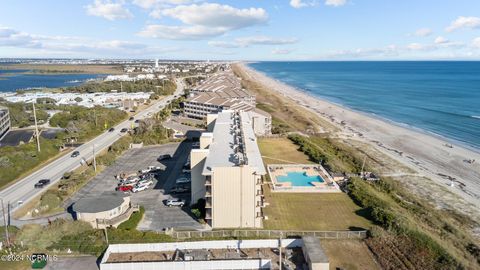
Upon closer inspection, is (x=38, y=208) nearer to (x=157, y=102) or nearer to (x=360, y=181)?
(x=360, y=181)

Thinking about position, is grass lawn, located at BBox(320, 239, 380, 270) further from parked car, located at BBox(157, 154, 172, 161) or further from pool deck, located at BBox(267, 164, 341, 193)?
parked car, located at BBox(157, 154, 172, 161)

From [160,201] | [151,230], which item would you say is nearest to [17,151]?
[160,201]

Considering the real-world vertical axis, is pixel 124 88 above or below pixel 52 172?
above

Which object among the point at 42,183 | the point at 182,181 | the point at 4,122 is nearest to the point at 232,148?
the point at 182,181

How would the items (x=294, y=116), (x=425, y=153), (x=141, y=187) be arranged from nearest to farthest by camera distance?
(x=141, y=187)
(x=425, y=153)
(x=294, y=116)

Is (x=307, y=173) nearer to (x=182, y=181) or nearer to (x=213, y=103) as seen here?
(x=182, y=181)
